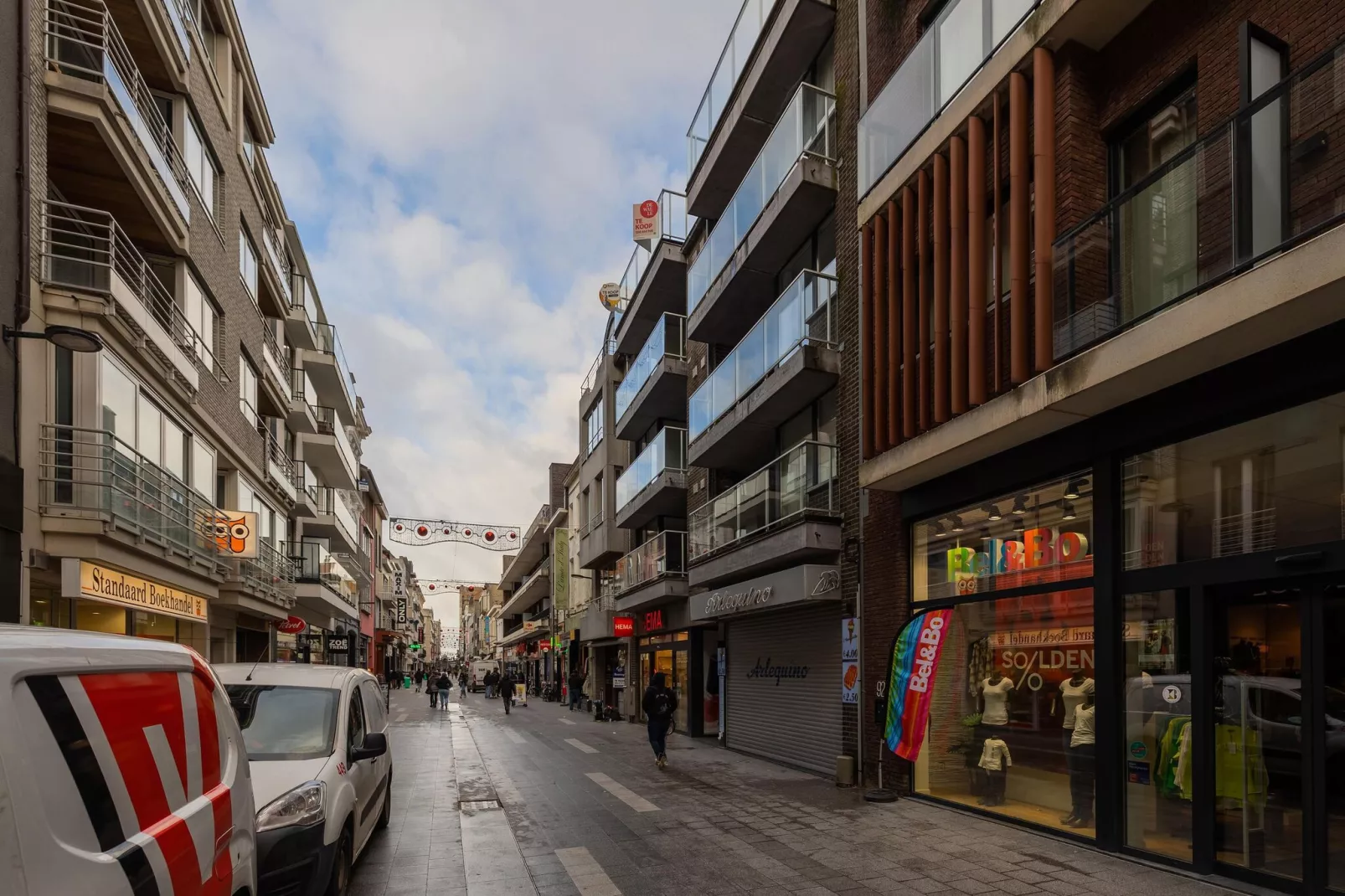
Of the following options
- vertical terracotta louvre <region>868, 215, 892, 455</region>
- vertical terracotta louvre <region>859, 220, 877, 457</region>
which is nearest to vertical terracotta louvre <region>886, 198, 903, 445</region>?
vertical terracotta louvre <region>868, 215, 892, 455</region>

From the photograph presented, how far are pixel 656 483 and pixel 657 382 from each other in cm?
273

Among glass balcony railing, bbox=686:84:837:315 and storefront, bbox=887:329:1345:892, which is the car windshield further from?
glass balcony railing, bbox=686:84:837:315

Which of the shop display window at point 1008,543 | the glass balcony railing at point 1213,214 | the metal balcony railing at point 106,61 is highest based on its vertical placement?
the metal balcony railing at point 106,61

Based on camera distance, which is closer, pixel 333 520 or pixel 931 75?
pixel 931 75

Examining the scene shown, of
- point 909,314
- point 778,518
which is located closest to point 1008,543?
point 909,314

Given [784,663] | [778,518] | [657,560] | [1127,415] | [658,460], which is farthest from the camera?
[658,460]

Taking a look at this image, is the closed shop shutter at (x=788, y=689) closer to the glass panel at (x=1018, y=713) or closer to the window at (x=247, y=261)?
the glass panel at (x=1018, y=713)

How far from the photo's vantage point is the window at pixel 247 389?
21.9 metres

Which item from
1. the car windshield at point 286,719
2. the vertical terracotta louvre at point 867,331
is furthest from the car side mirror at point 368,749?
the vertical terracotta louvre at point 867,331

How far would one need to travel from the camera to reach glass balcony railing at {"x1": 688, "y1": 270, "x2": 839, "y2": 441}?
14734 mm

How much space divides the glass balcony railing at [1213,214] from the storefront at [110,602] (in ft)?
38.2

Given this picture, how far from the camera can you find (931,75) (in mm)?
11602

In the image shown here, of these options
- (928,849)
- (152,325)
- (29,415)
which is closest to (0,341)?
(29,415)

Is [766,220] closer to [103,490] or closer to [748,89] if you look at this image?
[748,89]
